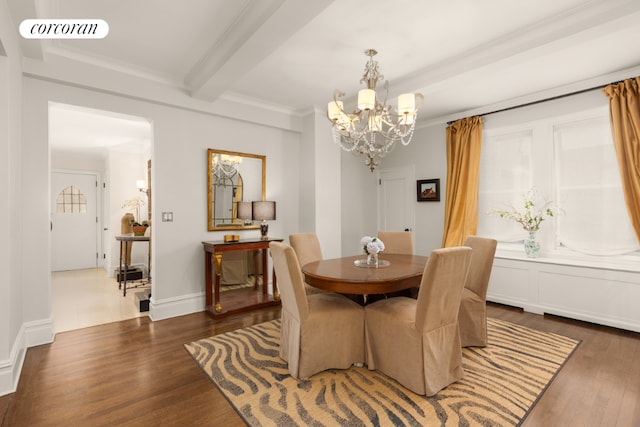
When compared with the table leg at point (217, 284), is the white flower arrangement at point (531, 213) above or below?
above

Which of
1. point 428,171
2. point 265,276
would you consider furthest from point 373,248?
point 428,171

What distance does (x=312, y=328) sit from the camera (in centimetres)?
223

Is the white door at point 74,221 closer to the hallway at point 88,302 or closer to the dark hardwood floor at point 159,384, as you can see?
the hallway at point 88,302

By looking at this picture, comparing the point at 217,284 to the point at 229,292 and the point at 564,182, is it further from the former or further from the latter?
the point at 564,182

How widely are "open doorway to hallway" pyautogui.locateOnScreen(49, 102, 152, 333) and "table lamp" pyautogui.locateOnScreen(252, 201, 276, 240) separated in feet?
5.69

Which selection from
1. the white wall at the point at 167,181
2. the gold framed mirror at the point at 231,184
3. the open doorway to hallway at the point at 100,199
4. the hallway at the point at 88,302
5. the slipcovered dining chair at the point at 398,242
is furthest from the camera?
the open doorway to hallway at the point at 100,199

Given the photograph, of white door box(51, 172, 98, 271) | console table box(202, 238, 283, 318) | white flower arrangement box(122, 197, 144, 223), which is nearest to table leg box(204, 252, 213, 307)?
console table box(202, 238, 283, 318)

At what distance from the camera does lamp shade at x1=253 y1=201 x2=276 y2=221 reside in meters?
4.03

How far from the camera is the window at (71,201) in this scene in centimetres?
651

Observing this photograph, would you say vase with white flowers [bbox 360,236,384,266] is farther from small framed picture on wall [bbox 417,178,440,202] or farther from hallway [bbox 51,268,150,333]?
hallway [bbox 51,268,150,333]

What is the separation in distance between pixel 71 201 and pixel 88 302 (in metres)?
3.63

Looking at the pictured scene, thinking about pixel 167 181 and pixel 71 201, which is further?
pixel 71 201

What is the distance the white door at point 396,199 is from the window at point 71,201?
635cm

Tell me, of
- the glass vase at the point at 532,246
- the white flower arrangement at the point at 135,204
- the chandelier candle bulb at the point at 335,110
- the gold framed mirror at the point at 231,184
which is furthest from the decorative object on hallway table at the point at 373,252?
the white flower arrangement at the point at 135,204
